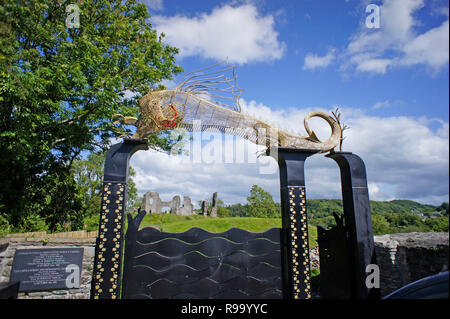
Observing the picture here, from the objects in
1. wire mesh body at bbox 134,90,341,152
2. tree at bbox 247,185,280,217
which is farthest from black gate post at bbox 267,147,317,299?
tree at bbox 247,185,280,217

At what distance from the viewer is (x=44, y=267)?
5.34m

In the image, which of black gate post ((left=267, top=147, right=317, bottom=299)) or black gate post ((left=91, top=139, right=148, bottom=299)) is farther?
black gate post ((left=267, top=147, right=317, bottom=299))

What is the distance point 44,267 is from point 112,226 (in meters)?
2.47

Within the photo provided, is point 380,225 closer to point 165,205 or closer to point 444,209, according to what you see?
point 165,205

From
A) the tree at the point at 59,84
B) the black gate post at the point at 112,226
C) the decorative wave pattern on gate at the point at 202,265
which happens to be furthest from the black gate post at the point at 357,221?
the tree at the point at 59,84

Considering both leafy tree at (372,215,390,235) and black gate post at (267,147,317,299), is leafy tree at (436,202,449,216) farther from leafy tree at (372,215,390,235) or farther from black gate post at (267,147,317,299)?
leafy tree at (372,215,390,235)

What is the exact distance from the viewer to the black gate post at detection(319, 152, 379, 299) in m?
4.52

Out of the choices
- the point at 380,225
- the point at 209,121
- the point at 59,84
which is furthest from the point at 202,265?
the point at 380,225

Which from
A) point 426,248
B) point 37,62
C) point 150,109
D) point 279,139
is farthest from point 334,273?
point 37,62

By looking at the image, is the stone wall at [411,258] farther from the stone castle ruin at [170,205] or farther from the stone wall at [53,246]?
the stone castle ruin at [170,205]

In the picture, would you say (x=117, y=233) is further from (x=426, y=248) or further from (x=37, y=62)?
(x=37, y=62)

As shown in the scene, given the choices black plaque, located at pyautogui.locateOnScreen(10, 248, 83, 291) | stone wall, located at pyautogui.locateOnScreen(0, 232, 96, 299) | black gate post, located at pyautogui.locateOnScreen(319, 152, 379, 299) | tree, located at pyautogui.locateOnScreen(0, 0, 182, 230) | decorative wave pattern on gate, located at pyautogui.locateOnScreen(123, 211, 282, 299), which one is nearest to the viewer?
decorative wave pattern on gate, located at pyautogui.locateOnScreen(123, 211, 282, 299)

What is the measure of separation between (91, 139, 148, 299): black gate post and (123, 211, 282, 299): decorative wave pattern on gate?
231 millimetres
